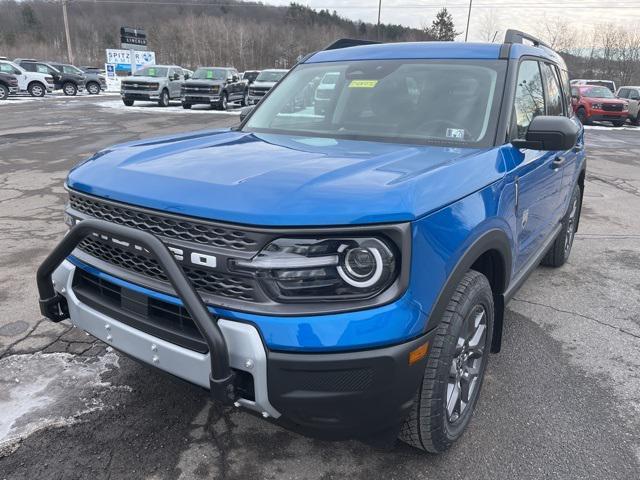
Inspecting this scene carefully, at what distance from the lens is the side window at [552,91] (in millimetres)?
3867

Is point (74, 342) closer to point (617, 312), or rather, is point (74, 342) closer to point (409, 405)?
point (409, 405)

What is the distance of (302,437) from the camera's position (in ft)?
8.36

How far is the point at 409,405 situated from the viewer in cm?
194

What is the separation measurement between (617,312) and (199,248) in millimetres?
3642

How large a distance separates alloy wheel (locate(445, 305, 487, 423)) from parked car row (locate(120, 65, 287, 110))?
2078cm

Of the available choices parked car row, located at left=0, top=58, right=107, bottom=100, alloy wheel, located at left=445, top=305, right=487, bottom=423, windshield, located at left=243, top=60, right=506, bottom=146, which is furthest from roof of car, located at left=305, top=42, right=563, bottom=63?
parked car row, located at left=0, top=58, right=107, bottom=100

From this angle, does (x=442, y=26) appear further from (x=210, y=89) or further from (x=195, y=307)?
(x=195, y=307)

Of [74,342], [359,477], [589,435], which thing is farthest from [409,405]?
[74,342]

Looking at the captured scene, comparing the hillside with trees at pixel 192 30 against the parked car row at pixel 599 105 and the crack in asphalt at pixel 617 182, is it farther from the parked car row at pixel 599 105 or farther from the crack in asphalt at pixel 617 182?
the crack in asphalt at pixel 617 182

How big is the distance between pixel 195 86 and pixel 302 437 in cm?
2224

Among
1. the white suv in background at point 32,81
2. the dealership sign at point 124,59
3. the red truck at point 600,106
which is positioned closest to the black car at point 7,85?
the white suv in background at point 32,81

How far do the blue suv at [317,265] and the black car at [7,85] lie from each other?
2719 cm

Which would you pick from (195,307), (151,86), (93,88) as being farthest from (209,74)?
(195,307)

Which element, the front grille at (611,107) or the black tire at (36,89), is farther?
the black tire at (36,89)
